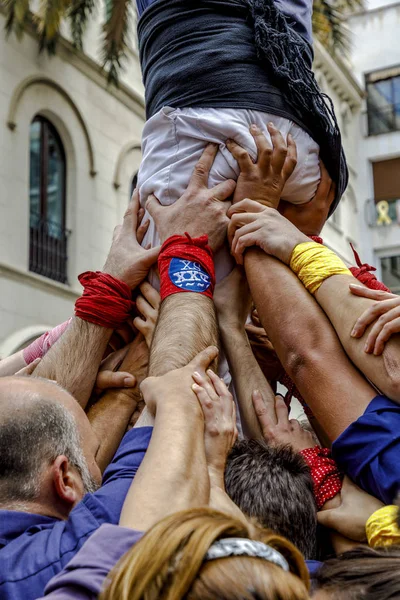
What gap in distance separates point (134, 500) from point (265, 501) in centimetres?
46

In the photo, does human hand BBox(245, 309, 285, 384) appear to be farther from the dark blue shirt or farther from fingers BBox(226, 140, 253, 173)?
the dark blue shirt

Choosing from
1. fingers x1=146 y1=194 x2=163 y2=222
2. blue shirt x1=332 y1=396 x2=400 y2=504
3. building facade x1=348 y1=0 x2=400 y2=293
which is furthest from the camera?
building facade x1=348 y1=0 x2=400 y2=293

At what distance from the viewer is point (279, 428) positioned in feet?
7.86

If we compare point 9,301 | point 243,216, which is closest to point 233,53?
point 243,216

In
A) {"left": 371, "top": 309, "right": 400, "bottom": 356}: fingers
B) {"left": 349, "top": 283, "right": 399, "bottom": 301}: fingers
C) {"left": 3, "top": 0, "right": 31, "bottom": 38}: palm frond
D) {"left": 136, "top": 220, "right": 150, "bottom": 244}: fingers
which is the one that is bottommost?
{"left": 371, "top": 309, "right": 400, "bottom": 356}: fingers

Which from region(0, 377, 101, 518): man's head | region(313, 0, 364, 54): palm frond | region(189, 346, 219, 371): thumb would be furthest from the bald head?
region(313, 0, 364, 54): palm frond

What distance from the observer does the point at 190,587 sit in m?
1.19

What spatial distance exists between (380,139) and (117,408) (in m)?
24.0

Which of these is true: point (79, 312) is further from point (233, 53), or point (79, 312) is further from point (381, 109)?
point (381, 109)

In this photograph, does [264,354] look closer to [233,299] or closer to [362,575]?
[233,299]

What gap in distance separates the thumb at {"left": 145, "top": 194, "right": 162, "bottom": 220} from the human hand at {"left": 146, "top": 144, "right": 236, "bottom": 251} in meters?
0.02

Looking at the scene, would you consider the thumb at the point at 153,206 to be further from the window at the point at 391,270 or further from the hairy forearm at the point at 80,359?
the window at the point at 391,270

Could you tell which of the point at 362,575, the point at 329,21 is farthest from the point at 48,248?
the point at 362,575

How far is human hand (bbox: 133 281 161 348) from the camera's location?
8.13 ft
